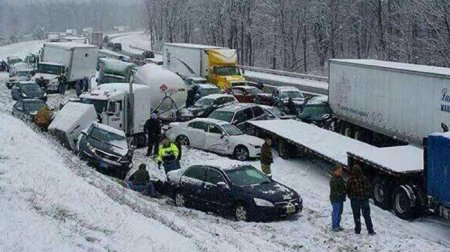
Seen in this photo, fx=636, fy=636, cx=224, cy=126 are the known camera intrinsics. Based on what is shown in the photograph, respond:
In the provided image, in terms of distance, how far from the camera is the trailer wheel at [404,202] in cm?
1562

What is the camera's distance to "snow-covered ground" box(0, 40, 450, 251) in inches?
360

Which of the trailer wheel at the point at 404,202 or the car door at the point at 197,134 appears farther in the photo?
the car door at the point at 197,134

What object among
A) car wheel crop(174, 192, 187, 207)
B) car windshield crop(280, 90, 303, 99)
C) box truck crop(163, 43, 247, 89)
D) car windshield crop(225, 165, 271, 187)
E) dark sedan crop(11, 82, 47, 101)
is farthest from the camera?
box truck crop(163, 43, 247, 89)

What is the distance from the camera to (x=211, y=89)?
119 ft

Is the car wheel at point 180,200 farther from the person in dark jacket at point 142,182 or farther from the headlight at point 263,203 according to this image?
the headlight at point 263,203

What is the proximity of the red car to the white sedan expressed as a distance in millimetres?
11693

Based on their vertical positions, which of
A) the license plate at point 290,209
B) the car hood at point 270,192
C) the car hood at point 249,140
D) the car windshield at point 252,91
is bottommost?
the license plate at point 290,209

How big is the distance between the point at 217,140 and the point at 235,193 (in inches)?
315

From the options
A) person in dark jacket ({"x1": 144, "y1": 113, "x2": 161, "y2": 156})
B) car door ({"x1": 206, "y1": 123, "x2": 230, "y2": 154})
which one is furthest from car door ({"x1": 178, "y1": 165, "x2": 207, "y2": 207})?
person in dark jacket ({"x1": 144, "y1": 113, "x2": 161, "y2": 156})

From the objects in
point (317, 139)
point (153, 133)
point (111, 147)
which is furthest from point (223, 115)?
point (111, 147)

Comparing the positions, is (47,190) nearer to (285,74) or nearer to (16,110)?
(16,110)

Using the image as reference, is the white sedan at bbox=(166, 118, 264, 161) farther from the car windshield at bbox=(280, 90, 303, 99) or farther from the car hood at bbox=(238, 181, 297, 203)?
the car windshield at bbox=(280, 90, 303, 99)

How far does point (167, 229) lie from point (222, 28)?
71.4 m

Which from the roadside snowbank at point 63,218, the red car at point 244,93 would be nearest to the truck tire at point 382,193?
the roadside snowbank at point 63,218
